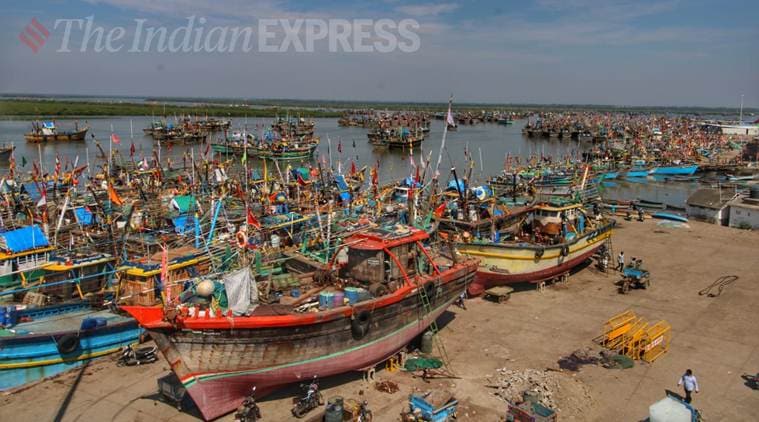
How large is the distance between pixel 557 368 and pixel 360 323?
16.9ft

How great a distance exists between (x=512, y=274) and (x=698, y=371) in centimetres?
690

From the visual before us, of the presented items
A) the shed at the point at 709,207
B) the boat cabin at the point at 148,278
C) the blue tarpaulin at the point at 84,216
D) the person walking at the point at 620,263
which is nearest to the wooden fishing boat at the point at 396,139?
the shed at the point at 709,207

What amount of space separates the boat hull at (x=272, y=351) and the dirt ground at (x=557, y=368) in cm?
64

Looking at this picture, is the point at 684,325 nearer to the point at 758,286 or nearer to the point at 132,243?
the point at 758,286

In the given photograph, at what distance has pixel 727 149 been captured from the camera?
76.8 metres

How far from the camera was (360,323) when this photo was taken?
12.5 m

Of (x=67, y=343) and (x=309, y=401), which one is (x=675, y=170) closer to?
(x=309, y=401)

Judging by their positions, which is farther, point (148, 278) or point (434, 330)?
point (434, 330)

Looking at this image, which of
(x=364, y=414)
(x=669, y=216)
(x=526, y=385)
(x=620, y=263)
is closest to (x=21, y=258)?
(x=364, y=414)

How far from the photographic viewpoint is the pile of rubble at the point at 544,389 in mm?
11891

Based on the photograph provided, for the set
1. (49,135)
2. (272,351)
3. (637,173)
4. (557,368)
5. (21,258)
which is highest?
(49,135)

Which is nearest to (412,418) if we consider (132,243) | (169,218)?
(132,243)

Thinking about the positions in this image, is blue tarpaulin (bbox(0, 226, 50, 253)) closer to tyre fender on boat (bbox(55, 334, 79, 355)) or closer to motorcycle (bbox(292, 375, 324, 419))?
tyre fender on boat (bbox(55, 334, 79, 355))

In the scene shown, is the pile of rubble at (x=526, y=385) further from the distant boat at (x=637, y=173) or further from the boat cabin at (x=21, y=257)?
the distant boat at (x=637, y=173)
